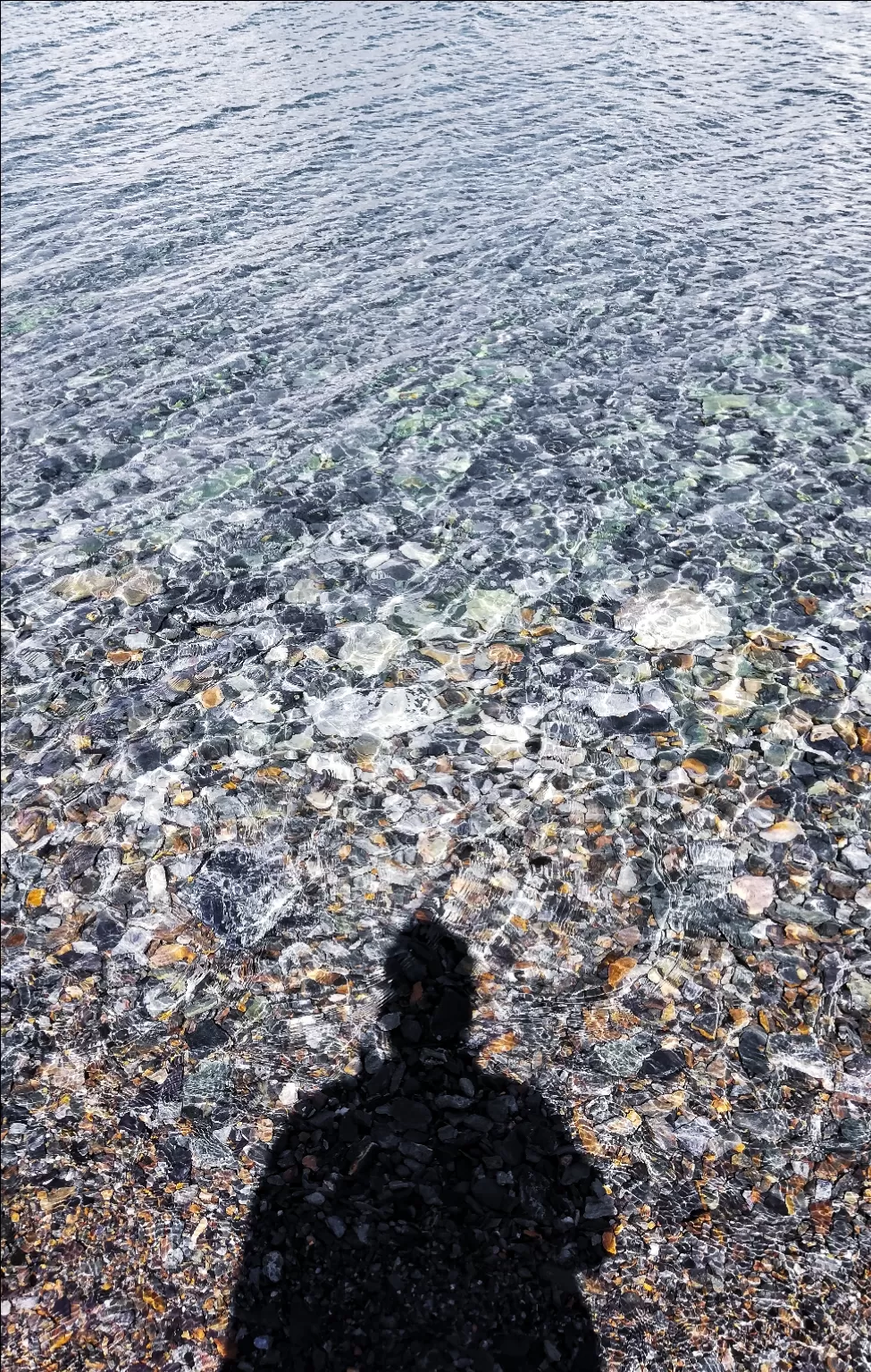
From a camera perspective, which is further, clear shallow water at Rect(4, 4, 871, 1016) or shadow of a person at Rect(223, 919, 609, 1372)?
clear shallow water at Rect(4, 4, 871, 1016)

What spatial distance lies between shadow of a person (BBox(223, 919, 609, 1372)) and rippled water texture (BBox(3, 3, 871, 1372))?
32cm

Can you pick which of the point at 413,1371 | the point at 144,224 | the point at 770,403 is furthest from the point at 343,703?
the point at 144,224

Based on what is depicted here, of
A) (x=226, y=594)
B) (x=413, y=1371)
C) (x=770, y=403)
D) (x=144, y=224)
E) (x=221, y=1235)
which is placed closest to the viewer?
(x=413, y=1371)

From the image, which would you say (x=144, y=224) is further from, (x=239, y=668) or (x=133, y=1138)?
(x=133, y=1138)

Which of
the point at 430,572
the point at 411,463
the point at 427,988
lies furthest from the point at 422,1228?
the point at 411,463

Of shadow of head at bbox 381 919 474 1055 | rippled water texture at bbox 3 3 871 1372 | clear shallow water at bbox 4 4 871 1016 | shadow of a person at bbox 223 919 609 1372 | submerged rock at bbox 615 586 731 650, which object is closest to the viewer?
shadow of a person at bbox 223 919 609 1372

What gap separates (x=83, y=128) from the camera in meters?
22.4

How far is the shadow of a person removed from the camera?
412cm

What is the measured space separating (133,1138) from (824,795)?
16.9ft

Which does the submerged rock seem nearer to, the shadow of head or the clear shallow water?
the clear shallow water

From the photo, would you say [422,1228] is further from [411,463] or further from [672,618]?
[411,463]

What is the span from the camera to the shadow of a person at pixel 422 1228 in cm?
412

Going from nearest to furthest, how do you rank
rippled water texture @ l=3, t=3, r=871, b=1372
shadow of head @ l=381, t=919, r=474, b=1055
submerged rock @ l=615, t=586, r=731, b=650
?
shadow of head @ l=381, t=919, r=474, b=1055 < rippled water texture @ l=3, t=3, r=871, b=1372 < submerged rock @ l=615, t=586, r=731, b=650

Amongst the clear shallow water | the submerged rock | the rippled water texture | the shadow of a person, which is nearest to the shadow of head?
the shadow of a person
